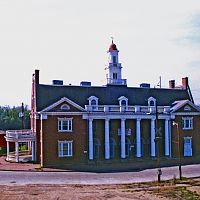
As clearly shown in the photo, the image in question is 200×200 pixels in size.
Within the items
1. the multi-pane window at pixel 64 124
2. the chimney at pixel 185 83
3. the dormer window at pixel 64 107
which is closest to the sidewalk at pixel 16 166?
the multi-pane window at pixel 64 124

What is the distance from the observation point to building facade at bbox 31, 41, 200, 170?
162 ft

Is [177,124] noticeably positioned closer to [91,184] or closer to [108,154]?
[108,154]

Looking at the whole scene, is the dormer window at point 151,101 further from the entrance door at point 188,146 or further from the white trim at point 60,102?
the white trim at point 60,102

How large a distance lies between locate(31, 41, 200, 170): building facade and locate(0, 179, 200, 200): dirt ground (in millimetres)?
11081

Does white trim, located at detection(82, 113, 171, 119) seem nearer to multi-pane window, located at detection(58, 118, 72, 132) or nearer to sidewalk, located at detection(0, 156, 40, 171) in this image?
multi-pane window, located at detection(58, 118, 72, 132)

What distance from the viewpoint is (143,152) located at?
5500 cm

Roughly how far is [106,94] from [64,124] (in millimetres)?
8767

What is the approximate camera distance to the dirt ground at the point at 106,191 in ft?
103

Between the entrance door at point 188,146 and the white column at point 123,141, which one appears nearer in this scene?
the white column at point 123,141

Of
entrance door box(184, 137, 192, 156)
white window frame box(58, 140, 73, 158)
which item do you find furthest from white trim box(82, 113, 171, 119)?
entrance door box(184, 137, 192, 156)

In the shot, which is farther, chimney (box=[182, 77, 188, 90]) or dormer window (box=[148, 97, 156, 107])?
chimney (box=[182, 77, 188, 90])

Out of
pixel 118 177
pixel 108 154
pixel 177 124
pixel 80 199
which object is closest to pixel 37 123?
pixel 108 154

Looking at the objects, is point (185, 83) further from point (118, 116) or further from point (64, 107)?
point (64, 107)

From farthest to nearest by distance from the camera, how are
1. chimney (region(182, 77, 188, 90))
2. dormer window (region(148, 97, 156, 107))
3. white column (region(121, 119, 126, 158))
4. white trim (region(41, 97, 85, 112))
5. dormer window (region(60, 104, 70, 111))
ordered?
chimney (region(182, 77, 188, 90))
dormer window (region(148, 97, 156, 107))
white column (region(121, 119, 126, 158))
dormer window (region(60, 104, 70, 111))
white trim (region(41, 97, 85, 112))
